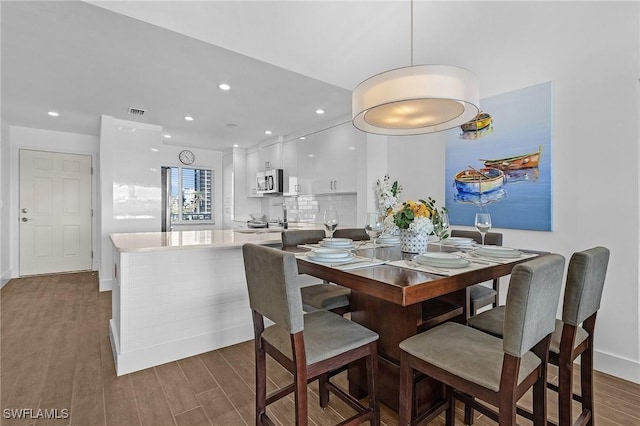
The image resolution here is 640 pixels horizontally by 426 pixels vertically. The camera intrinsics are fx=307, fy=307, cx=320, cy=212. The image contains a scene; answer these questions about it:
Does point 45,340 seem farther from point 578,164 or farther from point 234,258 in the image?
point 578,164

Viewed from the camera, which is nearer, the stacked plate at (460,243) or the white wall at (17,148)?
the stacked plate at (460,243)

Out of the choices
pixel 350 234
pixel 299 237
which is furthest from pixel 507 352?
pixel 350 234

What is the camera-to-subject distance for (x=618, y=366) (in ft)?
6.84

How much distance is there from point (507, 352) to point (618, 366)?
6.11 feet

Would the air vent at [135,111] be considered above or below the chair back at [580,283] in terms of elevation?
above

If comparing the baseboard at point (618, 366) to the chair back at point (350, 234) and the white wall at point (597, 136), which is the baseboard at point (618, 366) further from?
the chair back at point (350, 234)

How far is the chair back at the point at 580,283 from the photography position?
1.23m

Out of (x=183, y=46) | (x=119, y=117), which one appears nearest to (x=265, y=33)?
(x=183, y=46)

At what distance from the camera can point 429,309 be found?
1685mm

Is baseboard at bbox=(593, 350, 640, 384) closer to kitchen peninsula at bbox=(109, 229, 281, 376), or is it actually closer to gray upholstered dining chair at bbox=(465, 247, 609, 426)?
gray upholstered dining chair at bbox=(465, 247, 609, 426)

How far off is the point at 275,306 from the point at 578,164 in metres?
2.37

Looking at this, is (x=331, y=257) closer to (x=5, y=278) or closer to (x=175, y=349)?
(x=175, y=349)

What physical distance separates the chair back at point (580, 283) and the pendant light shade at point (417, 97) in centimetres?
89

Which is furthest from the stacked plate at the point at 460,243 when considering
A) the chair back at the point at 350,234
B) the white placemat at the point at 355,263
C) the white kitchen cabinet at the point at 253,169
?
the white kitchen cabinet at the point at 253,169
